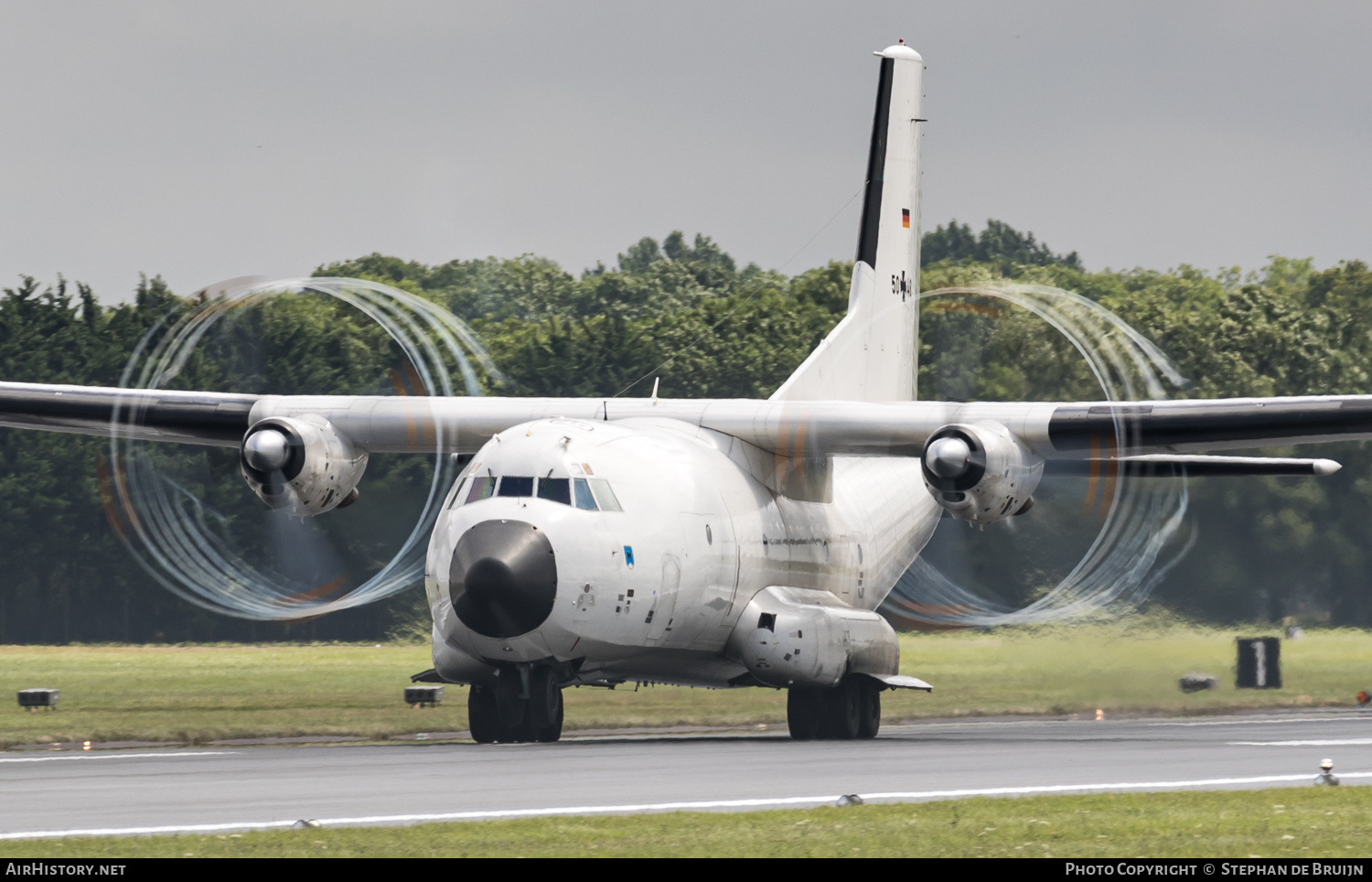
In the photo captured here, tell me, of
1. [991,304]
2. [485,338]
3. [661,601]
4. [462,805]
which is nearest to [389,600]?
[485,338]

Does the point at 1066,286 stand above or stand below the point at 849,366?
above

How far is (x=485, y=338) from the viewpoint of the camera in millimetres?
53156

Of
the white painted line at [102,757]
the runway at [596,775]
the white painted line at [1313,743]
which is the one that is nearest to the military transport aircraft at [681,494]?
the runway at [596,775]

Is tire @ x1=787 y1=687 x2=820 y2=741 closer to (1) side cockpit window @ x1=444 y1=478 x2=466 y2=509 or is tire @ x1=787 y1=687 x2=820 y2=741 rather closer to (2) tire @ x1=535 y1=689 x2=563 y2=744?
(2) tire @ x1=535 y1=689 x2=563 y2=744

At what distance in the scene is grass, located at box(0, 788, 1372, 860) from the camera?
11.1 metres

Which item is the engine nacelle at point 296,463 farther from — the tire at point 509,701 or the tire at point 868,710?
the tire at point 868,710

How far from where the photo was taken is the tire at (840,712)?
2289 cm

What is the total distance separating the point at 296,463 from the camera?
22266mm

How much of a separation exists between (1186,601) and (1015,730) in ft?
30.4

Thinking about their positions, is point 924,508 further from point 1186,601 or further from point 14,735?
point 14,735

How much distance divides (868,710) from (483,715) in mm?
4906

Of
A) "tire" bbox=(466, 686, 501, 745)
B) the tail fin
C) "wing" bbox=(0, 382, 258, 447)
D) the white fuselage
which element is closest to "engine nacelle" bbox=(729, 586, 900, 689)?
the white fuselage

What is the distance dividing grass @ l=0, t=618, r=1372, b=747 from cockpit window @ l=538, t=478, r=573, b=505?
641 cm

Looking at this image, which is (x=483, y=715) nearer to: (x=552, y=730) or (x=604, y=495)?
(x=552, y=730)
